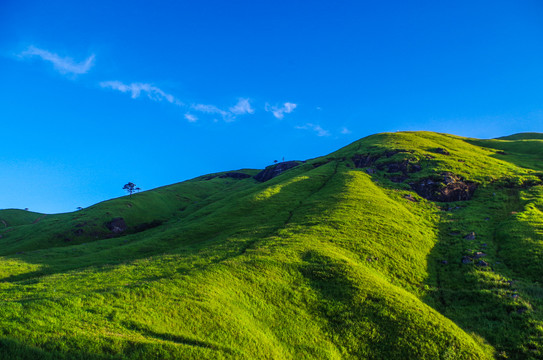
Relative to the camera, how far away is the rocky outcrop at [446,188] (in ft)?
238

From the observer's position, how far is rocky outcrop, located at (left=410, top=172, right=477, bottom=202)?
72.7 meters

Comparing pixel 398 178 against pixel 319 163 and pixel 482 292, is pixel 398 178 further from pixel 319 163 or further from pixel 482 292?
pixel 482 292

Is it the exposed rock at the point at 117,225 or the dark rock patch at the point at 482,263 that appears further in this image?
the exposed rock at the point at 117,225

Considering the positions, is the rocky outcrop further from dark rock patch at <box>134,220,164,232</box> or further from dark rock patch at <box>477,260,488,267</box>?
dark rock patch at <box>134,220,164,232</box>

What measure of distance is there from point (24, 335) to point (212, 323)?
11877mm

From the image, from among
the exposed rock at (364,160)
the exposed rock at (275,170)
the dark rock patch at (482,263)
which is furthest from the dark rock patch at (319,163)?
the dark rock patch at (482,263)

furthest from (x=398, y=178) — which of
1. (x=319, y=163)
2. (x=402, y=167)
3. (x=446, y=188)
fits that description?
(x=319, y=163)

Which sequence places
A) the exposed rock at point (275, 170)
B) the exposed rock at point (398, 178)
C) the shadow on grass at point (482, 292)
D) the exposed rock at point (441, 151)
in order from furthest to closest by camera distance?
the exposed rock at point (275, 170) < the exposed rock at point (441, 151) < the exposed rock at point (398, 178) < the shadow on grass at point (482, 292)

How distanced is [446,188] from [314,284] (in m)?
60.9

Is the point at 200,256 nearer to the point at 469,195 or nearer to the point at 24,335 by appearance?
the point at 24,335

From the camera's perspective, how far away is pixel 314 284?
106ft

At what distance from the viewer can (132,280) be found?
30688 millimetres

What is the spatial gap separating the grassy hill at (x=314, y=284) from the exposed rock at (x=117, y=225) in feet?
63.5

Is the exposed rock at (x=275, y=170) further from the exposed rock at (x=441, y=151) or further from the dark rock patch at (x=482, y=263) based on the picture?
the dark rock patch at (x=482, y=263)
